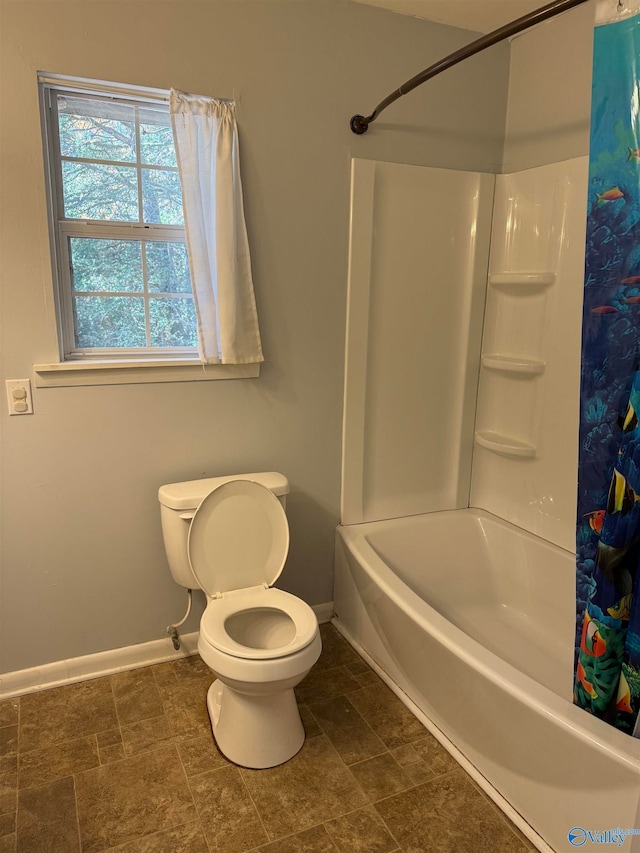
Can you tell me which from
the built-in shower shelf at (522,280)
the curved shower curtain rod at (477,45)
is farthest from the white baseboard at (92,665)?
the curved shower curtain rod at (477,45)

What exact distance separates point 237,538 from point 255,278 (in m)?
0.96

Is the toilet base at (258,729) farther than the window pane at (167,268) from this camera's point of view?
No

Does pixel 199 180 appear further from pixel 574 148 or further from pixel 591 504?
pixel 591 504

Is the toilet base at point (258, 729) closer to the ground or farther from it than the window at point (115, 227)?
closer to the ground

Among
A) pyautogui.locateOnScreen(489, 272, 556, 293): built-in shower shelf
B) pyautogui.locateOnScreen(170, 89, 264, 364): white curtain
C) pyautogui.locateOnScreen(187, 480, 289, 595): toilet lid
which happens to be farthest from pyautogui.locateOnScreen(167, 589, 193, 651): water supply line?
pyautogui.locateOnScreen(489, 272, 556, 293): built-in shower shelf

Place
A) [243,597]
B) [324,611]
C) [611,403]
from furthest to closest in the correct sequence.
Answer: [324,611] → [243,597] → [611,403]

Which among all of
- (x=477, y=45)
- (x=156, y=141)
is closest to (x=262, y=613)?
(x=156, y=141)

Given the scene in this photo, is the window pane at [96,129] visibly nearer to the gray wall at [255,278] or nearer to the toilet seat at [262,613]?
the gray wall at [255,278]

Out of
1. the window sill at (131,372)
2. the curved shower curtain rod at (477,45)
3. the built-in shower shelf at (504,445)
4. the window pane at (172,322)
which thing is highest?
the curved shower curtain rod at (477,45)

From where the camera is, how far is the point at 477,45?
5.46ft

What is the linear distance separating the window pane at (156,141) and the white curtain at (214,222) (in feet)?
0.46

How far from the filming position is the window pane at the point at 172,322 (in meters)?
2.18

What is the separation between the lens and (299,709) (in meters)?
2.10
